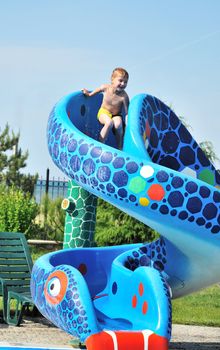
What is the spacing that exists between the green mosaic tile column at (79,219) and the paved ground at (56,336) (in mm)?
1133

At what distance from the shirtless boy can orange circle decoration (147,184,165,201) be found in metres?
1.46

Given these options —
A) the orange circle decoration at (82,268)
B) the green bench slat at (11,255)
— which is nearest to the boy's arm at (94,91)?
the orange circle decoration at (82,268)

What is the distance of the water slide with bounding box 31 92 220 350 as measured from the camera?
736 cm

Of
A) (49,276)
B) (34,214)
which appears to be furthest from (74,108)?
(34,214)

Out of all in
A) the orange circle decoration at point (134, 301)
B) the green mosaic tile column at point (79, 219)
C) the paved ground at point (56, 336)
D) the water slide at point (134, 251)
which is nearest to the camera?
the water slide at point (134, 251)

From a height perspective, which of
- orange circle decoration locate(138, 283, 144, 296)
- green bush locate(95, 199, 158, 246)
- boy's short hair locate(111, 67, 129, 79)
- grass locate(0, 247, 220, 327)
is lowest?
grass locate(0, 247, 220, 327)

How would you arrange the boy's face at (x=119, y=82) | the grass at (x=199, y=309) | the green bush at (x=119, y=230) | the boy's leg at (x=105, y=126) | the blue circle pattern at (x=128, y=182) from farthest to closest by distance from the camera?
1. the green bush at (x=119, y=230)
2. the grass at (x=199, y=309)
3. the boy's leg at (x=105, y=126)
4. the boy's face at (x=119, y=82)
5. the blue circle pattern at (x=128, y=182)

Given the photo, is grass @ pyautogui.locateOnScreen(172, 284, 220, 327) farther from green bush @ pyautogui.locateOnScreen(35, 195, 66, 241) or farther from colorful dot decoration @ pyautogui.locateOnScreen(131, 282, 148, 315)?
green bush @ pyautogui.locateOnScreen(35, 195, 66, 241)

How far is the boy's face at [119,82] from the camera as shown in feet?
28.9

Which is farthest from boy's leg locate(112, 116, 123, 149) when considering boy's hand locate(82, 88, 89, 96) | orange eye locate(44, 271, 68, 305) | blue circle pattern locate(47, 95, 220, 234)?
orange eye locate(44, 271, 68, 305)

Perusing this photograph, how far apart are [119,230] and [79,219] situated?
23.7 feet

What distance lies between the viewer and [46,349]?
8.50 metres

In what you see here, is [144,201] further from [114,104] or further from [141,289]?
[114,104]

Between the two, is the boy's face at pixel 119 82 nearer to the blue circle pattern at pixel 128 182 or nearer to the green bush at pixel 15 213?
the blue circle pattern at pixel 128 182
